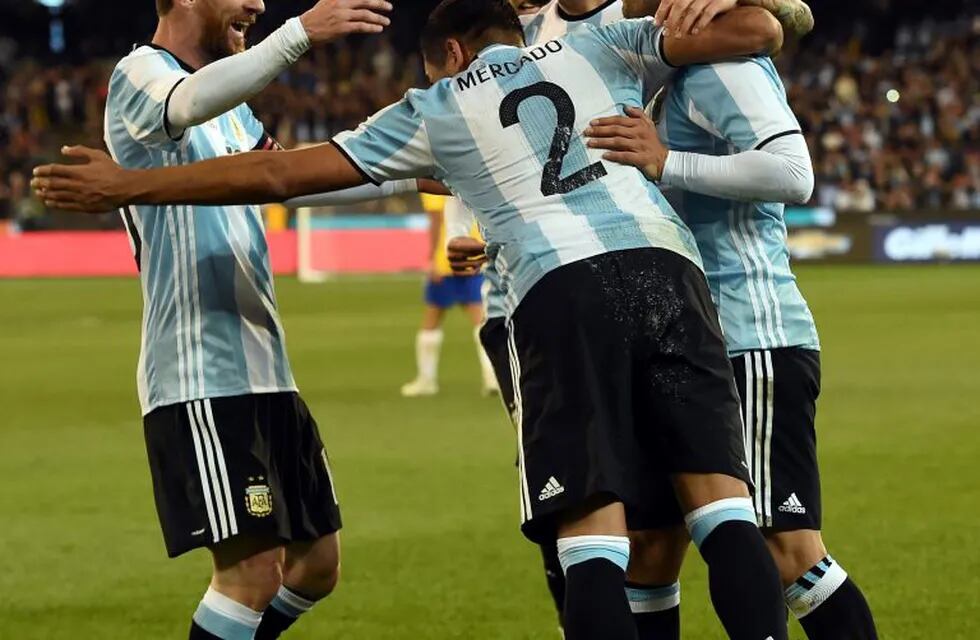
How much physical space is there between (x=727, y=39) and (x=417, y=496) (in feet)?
15.8

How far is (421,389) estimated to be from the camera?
13.1 metres

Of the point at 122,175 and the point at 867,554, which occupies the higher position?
the point at 122,175

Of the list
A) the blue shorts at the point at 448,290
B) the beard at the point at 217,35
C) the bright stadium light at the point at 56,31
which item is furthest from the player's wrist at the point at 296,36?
the bright stadium light at the point at 56,31

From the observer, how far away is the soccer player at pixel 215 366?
14.7ft

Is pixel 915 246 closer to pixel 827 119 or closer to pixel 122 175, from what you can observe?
pixel 827 119

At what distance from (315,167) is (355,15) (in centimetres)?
Answer: 47

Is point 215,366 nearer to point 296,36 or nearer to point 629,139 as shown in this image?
point 296,36

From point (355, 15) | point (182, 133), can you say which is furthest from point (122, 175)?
point (355, 15)

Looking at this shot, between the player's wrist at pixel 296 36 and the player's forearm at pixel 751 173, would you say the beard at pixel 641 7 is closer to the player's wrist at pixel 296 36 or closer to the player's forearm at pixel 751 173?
the player's forearm at pixel 751 173

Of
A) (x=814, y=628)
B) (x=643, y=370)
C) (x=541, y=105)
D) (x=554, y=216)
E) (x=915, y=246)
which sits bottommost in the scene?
(x=915, y=246)

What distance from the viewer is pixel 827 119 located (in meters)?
36.0

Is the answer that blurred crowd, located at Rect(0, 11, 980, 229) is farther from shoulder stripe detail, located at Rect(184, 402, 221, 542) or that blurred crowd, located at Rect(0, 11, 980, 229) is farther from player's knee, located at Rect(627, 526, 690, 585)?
shoulder stripe detail, located at Rect(184, 402, 221, 542)

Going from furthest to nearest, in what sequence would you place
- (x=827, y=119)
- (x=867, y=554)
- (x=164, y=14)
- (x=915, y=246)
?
(x=827, y=119), (x=915, y=246), (x=867, y=554), (x=164, y=14)

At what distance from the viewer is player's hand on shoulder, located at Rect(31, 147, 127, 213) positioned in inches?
158
